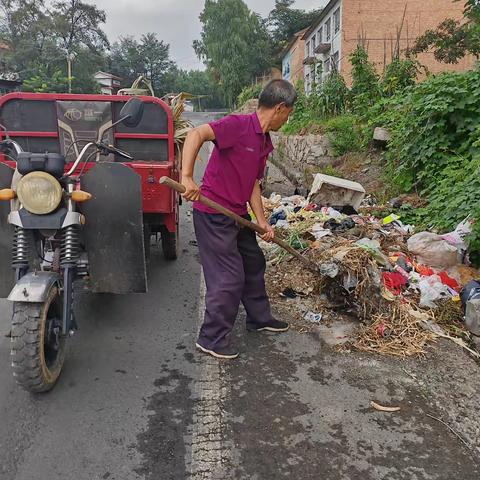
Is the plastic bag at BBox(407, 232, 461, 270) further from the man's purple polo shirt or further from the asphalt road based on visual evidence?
the man's purple polo shirt

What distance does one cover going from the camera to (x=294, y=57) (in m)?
46.1

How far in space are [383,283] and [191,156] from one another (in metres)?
2.21

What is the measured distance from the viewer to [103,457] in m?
2.47

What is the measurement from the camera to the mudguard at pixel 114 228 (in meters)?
3.25

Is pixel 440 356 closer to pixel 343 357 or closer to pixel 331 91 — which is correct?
pixel 343 357

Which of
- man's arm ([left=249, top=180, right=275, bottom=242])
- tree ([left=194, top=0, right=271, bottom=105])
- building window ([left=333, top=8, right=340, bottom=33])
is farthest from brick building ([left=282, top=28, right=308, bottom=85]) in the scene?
man's arm ([left=249, top=180, right=275, bottom=242])

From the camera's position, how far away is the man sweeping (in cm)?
327

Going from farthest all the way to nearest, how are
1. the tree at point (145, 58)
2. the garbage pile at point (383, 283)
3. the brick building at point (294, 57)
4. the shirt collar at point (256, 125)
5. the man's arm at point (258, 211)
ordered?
1. the tree at point (145, 58)
2. the brick building at point (294, 57)
3. the garbage pile at point (383, 283)
4. the man's arm at point (258, 211)
5. the shirt collar at point (256, 125)

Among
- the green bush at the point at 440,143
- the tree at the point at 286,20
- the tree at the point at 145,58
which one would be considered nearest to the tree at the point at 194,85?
the tree at the point at 145,58

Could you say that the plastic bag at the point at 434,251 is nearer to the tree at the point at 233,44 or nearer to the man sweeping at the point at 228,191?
the man sweeping at the point at 228,191

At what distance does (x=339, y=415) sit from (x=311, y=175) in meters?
8.01

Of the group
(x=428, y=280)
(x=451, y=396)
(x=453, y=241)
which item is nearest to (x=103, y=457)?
(x=451, y=396)

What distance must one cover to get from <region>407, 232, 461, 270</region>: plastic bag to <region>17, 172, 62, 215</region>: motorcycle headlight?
150 inches

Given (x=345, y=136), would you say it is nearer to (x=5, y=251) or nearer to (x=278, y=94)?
(x=278, y=94)
